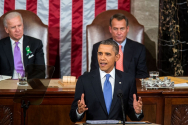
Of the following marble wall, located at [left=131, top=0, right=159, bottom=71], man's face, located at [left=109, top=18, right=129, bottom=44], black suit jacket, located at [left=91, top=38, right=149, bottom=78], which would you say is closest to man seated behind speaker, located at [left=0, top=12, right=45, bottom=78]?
black suit jacket, located at [left=91, top=38, right=149, bottom=78]

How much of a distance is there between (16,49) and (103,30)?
49.1 inches

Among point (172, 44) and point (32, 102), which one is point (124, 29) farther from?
point (32, 102)

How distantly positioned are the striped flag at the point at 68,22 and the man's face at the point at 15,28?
64 centimetres

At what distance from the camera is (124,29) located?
152 inches

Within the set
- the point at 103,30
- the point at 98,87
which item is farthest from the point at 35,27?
the point at 98,87

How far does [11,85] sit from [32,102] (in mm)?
1061

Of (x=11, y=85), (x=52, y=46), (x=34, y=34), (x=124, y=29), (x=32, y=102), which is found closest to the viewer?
(x=32, y=102)

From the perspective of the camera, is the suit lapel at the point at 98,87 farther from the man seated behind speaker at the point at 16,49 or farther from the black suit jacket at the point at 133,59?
the man seated behind speaker at the point at 16,49

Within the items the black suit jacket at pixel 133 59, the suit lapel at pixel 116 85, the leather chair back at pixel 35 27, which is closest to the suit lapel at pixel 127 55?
the black suit jacket at pixel 133 59

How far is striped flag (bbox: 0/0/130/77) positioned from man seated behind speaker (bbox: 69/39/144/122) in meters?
2.58

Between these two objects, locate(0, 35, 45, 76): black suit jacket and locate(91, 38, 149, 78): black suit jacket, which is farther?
locate(0, 35, 45, 76): black suit jacket

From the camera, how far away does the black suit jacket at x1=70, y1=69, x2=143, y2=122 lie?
2129 millimetres

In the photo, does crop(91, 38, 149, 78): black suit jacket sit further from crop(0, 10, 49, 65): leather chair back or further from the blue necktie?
the blue necktie

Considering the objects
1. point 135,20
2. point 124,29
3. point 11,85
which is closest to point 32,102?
point 11,85
